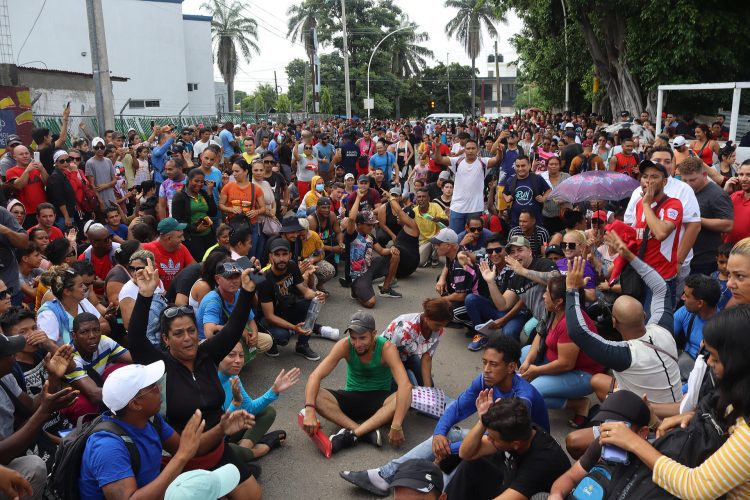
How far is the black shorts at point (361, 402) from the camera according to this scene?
5.31m

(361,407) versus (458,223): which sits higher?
(458,223)

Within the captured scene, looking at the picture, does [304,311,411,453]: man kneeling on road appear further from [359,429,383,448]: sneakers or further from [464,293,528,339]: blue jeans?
[464,293,528,339]: blue jeans

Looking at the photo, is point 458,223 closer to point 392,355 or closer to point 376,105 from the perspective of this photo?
point 392,355

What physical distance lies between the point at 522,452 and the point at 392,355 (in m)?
1.77

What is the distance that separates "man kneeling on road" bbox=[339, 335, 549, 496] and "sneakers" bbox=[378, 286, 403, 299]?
15.3ft

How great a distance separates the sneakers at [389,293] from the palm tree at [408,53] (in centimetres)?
5827

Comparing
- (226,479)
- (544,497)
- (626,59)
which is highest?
(626,59)

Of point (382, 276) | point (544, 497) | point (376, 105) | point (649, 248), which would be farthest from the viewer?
point (376, 105)

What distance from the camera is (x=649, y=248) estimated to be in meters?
5.75

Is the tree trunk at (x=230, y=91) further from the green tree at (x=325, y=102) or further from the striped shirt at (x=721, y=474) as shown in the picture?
the striped shirt at (x=721, y=474)

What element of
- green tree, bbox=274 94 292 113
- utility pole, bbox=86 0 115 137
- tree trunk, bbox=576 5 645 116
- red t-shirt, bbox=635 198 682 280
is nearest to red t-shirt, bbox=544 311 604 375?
red t-shirt, bbox=635 198 682 280

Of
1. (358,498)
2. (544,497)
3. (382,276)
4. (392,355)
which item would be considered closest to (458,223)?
(382,276)

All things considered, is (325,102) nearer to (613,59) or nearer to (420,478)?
(613,59)

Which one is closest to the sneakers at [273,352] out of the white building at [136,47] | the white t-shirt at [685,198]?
the white t-shirt at [685,198]
